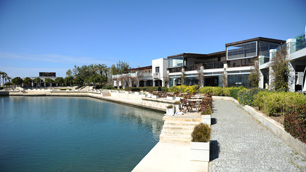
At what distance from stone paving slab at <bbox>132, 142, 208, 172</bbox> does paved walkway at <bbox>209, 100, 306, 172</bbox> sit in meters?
0.52

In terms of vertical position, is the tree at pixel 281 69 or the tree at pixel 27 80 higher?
the tree at pixel 27 80

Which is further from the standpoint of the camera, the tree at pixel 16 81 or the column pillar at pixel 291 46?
the tree at pixel 16 81

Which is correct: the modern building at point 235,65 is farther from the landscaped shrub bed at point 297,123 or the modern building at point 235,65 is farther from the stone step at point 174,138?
the stone step at point 174,138

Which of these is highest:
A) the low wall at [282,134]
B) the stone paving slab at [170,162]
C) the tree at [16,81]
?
the tree at [16,81]

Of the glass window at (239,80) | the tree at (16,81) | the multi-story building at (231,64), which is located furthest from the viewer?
the tree at (16,81)

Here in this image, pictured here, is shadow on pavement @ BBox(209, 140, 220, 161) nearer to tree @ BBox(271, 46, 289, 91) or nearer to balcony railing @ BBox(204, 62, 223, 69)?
tree @ BBox(271, 46, 289, 91)

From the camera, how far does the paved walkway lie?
5504 millimetres

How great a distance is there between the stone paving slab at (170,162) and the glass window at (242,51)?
83.2ft

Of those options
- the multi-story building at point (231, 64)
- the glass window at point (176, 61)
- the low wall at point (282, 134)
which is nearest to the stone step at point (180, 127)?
the low wall at point (282, 134)

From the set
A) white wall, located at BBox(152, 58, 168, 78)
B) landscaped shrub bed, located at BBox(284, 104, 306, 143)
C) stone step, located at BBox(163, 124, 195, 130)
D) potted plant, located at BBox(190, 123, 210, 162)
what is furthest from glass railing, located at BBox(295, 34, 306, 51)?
white wall, located at BBox(152, 58, 168, 78)

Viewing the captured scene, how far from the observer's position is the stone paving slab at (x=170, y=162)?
5938mm

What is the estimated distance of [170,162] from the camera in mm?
6836

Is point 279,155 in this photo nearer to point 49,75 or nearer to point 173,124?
point 173,124

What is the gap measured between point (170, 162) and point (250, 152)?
2.71 m
